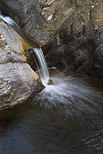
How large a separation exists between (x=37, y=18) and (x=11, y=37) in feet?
6.28

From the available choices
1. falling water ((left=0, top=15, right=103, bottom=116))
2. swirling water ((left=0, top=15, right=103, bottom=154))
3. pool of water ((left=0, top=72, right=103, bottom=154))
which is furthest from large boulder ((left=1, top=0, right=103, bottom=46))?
pool of water ((left=0, top=72, right=103, bottom=154))

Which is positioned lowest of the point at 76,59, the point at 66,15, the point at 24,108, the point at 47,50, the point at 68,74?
the point at 24,108

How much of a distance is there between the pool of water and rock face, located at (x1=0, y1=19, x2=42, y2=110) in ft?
1.07

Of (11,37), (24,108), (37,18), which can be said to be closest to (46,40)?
(37,18)

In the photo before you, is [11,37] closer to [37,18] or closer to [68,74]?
[37,18]

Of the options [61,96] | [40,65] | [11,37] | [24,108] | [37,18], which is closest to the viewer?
[24,108]

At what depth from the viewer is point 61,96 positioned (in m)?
7.55

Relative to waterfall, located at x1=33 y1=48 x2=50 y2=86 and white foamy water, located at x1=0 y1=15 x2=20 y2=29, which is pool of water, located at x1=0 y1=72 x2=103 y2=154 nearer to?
waterfall, located at x1=33 y1=48 x2=50 y2=86

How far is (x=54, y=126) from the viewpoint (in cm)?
603

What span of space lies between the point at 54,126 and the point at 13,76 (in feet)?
7.38

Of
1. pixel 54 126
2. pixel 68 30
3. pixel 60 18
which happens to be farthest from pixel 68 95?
pixel 60 18

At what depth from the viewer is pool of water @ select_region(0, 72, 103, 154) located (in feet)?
17.2

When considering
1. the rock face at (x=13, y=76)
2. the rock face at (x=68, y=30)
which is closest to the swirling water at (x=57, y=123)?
the rock face at (x=13, y=76)

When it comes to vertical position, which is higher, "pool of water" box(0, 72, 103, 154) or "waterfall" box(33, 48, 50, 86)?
"waterfall" box(33, 48, 50, 86)
